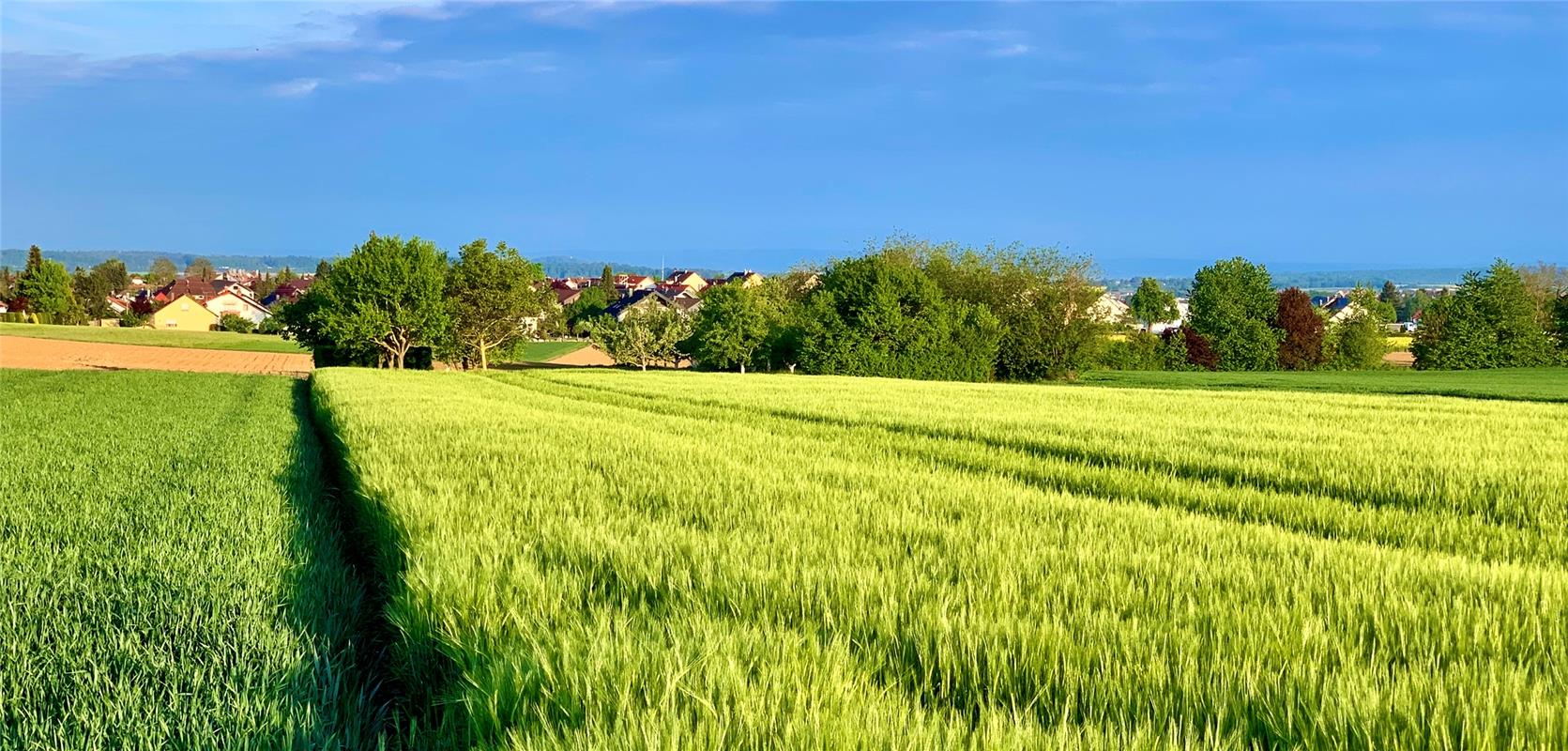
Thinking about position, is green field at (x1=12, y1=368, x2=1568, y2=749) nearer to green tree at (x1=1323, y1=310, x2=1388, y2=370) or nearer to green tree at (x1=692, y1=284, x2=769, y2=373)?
green tree at (x1=692, y1=284, x2=769, y2=373)

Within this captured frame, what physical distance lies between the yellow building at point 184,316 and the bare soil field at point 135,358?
196 feet

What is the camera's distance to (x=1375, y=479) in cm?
784

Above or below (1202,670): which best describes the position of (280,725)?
below

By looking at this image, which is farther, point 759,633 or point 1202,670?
point 759,633

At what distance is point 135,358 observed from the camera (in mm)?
65188

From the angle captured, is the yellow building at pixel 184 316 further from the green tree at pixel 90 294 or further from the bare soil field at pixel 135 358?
the bare soil field at pixel 135 358

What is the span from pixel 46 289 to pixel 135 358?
7208cm

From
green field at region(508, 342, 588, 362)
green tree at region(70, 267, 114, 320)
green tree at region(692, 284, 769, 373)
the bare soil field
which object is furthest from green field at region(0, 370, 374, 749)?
green tree at region(70, 267, 114, 320)

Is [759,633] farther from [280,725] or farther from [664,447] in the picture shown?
[664,447]

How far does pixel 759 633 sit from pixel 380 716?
→ 152 cm

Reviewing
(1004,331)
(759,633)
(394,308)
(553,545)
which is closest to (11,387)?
(394,308)

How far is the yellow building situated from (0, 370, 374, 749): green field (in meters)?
150

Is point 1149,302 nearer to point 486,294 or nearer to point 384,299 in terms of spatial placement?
point 486,294

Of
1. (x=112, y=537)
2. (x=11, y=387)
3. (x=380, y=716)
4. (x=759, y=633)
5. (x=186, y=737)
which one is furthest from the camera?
(x=11, y=387)
